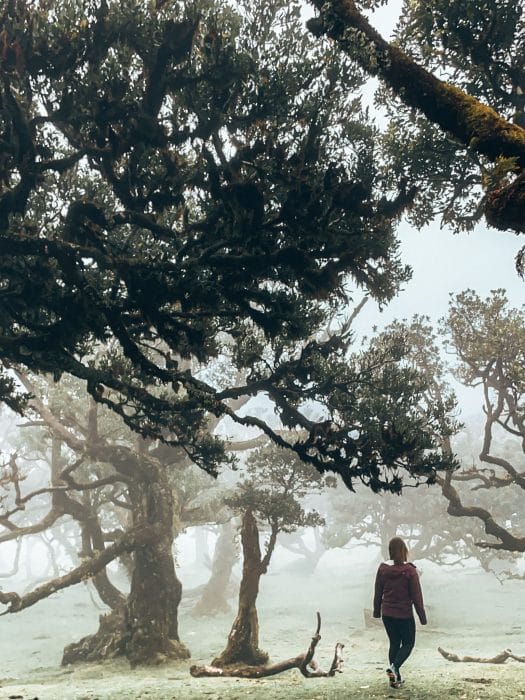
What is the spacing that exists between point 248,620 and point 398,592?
806 centimetres

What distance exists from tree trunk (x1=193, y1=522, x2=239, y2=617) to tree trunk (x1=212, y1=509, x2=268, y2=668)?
62.4ft

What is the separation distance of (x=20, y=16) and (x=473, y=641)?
29.0m

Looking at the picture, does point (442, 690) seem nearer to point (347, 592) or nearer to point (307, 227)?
point (307, 227)

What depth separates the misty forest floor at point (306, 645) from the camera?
382 inches

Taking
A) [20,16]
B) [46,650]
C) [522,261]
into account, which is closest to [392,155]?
[522,261]

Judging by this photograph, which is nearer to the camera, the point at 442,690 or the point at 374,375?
the point at 442,690

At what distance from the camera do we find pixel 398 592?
9.44m

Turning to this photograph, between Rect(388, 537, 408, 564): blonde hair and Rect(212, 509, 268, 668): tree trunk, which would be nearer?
Rect(388, 537, 408, 564): blonde hair

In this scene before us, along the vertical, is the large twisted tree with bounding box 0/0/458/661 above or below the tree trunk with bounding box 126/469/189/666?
above

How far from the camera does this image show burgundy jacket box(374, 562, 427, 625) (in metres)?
9.38

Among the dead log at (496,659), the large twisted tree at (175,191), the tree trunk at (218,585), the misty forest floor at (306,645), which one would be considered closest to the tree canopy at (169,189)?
the large twisted tree at (175,191)

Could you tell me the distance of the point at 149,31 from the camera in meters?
9.73

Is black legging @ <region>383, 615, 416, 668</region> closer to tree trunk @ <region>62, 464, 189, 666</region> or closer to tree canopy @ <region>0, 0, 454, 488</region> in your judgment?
tree canopy @ <region>0, 0, 454, 488</region>

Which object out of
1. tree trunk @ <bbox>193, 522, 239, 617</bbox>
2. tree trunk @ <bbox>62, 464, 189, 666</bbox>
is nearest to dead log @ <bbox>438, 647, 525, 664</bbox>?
tree trunk @ <bbox>62, 464, 189, 666</bbox>
